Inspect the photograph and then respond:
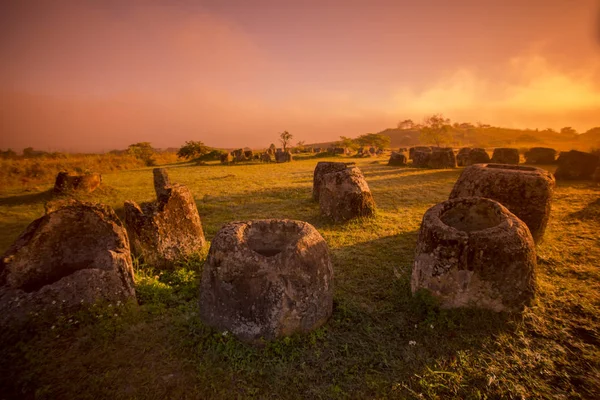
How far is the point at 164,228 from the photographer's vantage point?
5.70m

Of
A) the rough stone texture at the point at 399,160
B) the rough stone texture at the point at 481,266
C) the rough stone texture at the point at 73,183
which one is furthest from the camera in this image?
the rough stone texture at the point at 399,160

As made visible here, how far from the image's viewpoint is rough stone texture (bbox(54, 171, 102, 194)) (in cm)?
1264

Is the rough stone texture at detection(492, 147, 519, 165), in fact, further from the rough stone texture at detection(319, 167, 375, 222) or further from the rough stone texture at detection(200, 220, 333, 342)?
the rough stone texture at detection(200, 220, 333, 342)

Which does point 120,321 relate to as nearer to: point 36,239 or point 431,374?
point 36,239

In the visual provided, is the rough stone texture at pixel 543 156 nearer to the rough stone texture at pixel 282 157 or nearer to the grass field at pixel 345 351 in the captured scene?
the grass field at pixel 345 351

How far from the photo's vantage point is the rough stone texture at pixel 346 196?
855 cm

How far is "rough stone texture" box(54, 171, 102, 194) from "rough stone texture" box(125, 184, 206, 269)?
32.2ft

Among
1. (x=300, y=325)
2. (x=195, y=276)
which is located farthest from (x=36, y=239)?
(x=300, y=325)

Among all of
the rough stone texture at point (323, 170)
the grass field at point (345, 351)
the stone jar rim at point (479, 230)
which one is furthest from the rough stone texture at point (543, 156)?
the stone jar rim at point (479, 230)

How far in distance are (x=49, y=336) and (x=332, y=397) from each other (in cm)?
363

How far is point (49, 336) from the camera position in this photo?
340 centimetres

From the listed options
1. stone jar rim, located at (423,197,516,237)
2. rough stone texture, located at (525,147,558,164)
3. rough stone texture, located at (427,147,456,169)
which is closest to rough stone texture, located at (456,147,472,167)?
rough stone texture, located at (427,147,456,169)

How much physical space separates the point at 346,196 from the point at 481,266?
4848 millimetres

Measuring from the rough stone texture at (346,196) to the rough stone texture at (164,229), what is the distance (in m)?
4.40
